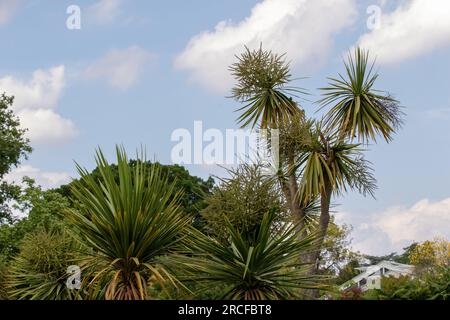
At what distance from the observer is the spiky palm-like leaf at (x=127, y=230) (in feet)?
33.7

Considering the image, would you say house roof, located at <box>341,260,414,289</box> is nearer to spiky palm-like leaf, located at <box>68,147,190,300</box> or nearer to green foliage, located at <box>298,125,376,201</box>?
green foliage, located at <box>298,125,376,201</box>

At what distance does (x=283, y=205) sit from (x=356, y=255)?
33636 mm

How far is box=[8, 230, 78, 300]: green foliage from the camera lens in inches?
571

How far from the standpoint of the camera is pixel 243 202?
10.9m

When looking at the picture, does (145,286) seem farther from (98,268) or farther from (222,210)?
(222,210)

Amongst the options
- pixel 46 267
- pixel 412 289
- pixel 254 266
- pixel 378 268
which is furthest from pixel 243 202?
pixel 378 268

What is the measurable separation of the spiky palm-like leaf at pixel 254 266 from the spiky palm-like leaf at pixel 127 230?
0.60 metres

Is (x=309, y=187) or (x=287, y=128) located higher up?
(x=287, y=128)

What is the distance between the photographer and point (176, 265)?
10094 mm

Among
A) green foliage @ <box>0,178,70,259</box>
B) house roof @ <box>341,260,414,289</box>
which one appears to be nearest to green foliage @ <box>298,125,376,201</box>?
green foliage @ <box>0,178,70,259</box>

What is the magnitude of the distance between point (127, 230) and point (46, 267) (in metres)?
5.72

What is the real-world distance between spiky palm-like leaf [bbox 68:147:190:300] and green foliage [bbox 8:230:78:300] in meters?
3.87

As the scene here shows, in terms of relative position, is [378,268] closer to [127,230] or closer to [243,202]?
[243,202]
